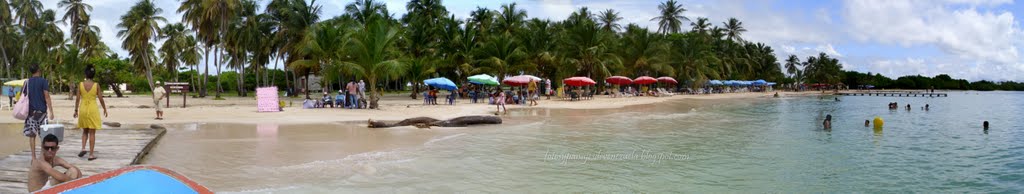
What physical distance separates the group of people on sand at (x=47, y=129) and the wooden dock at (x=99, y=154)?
168 mm

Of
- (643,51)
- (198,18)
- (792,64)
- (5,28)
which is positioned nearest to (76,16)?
(5,28)

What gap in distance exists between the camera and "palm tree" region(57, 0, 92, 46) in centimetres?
4719

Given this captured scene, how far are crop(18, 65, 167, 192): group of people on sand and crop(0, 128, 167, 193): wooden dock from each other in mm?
Result: 168

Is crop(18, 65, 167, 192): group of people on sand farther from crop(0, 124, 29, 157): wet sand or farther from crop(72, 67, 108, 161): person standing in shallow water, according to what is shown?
crop(0, 124, 29, 157): wet sand

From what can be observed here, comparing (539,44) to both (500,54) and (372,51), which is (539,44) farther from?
(372,51)

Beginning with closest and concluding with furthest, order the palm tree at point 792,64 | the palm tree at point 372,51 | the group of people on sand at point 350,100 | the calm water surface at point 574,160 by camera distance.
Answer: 1. the calm water surface at point 574,160
2. the palm tree at point 372,51
3. the group of people on sand at point 350,100
4. the palm tree at point 792,64

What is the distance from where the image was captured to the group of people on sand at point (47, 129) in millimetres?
4410

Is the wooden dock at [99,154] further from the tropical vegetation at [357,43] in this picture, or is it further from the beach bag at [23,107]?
the tropical vegetation at [357,43]

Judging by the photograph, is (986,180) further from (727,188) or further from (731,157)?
(727,188)

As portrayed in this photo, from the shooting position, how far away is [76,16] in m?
47.6

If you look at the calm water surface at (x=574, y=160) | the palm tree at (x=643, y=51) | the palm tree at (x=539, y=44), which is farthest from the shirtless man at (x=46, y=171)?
the palm tree at (x=643, y=51)

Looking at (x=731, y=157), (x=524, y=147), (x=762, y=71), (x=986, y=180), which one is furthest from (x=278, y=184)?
(x=762, y=71)

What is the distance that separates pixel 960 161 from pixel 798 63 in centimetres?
9659

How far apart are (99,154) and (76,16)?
49814mm
